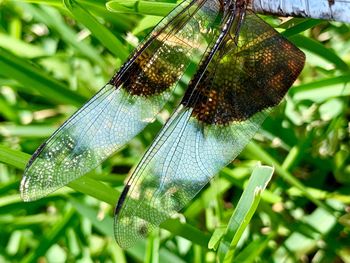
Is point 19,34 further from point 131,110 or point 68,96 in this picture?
point 131,110

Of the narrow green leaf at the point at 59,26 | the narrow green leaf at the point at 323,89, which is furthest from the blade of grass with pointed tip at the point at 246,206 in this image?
the narrow green leaf at the point at 59,26

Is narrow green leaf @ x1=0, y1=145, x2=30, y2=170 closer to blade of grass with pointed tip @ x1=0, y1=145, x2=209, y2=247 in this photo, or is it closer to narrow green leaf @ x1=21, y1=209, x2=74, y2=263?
blade of grass with pointed tip @ x1=0, y1=145, x2=209, y2=247

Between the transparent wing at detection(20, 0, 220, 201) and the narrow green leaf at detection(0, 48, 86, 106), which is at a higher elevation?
the transparent wing at detection(20, 0, 220, 201)

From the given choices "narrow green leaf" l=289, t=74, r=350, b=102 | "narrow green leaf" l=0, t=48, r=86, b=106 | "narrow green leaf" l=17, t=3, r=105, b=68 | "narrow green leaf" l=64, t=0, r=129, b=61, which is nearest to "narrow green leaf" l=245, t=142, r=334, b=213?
"narrow green leaf" l=289, t=74, r=350, b=102

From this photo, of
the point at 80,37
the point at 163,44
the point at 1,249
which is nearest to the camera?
the point at 163,44

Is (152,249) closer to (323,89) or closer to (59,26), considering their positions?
(323,89)

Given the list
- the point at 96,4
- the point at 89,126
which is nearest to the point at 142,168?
the point at 89,126

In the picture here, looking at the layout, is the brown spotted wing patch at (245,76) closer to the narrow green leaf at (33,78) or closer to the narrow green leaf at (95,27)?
the narrow green leaf at (95,27)
